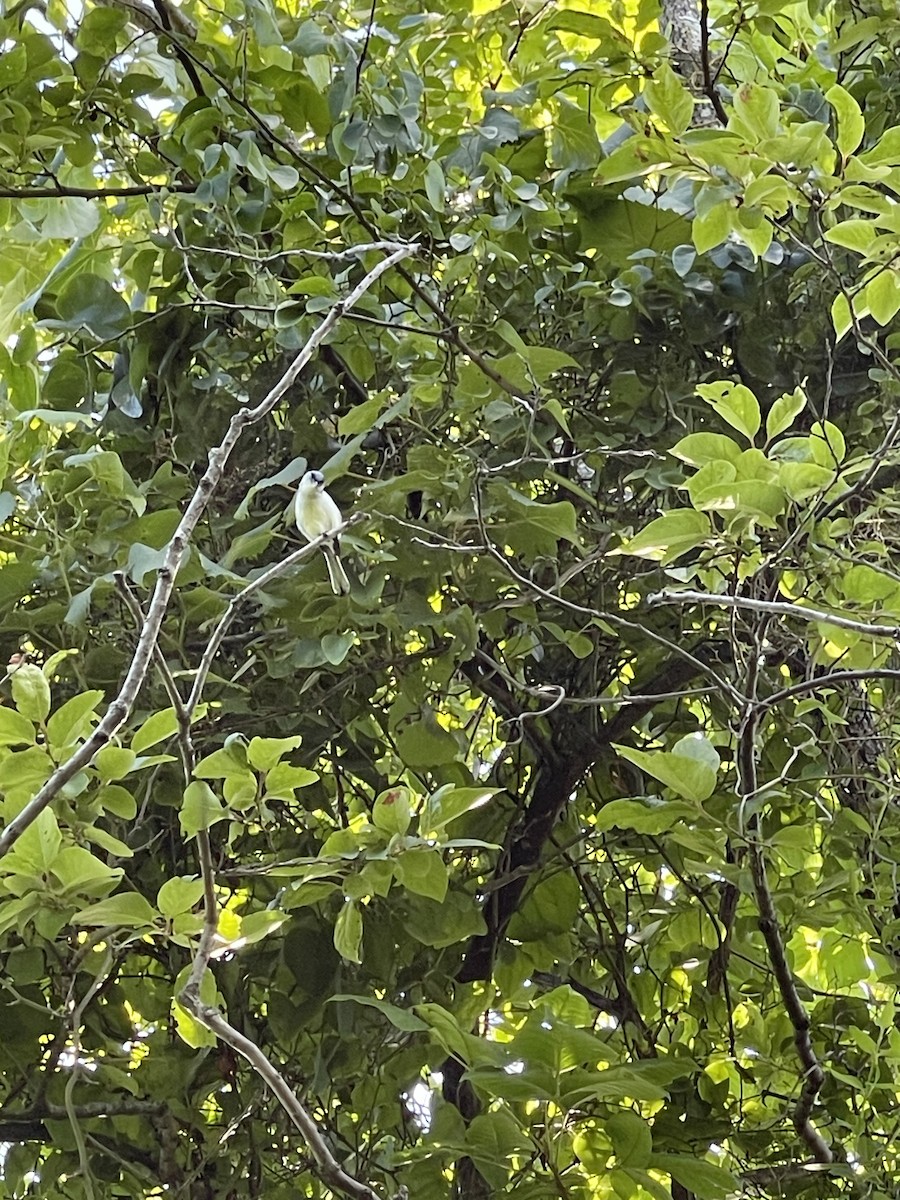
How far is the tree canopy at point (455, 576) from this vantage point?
85cm

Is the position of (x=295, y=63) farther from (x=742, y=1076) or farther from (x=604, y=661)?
(x=742, y=1076)

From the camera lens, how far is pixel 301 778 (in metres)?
0.70

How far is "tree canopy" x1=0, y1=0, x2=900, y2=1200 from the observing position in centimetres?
85

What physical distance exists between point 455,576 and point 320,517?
121 millimetres

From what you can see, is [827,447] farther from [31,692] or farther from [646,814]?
[31,692]

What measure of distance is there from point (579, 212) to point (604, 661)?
0.39 meters

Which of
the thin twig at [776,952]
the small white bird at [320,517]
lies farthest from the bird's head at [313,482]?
the thin twig at [776,952]

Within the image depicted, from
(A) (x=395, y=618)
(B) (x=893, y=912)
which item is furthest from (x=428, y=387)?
(B) (x=893, y=912)

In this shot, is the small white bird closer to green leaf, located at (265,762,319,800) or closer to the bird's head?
the bird's head

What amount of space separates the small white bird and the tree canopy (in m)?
0.02

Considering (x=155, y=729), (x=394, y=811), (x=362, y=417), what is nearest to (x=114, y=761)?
(x=155, y=729)

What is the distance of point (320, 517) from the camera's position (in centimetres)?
86

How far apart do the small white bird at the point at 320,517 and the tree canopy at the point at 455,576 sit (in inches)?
0.8

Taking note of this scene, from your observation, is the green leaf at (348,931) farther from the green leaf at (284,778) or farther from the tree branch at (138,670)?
the tree branch at (138,670)
